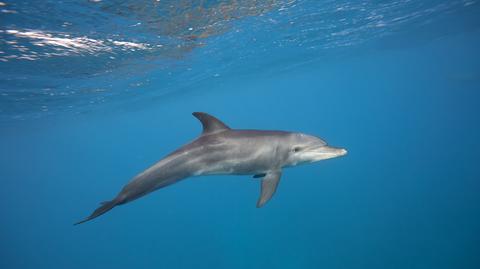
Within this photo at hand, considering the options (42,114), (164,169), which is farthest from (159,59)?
(42,114)

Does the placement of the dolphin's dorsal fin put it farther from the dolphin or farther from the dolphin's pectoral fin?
the dolphin's pectoral fin

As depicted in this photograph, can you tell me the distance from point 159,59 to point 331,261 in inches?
744

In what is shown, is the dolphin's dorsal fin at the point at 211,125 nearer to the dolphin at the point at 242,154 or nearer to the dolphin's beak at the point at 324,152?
the dolphin at the point at 242,154

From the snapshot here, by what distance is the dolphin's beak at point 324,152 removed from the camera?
5867 mm

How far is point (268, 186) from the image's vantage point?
5.97 metres

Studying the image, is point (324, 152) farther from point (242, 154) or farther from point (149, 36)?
point (149, 36)

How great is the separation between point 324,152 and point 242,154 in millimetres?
1684

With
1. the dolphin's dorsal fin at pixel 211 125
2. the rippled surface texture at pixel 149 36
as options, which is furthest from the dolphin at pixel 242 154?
the rippled surface texture at pixel 149 36

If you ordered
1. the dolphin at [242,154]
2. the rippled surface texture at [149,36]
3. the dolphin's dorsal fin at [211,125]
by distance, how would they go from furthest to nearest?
the rippled surface texture at [149,36] → the dolphin's dorsal fin at [211,125] → the dolphin at [242,154]

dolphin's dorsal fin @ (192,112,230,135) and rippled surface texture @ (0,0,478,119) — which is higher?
rippled surface texture @ (0,0,478,119)

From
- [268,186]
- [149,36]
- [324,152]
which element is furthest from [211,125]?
[149,36]

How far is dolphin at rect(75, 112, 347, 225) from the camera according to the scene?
564 centimetres

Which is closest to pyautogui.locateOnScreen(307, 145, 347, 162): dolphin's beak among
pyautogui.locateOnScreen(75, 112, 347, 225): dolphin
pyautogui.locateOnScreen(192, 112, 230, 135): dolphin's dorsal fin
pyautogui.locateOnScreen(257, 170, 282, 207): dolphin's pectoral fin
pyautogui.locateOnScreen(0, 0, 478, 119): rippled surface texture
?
pyautogui.locateOnScreen(75, 112, 347, 225): dolphin

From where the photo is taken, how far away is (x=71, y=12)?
897cm
